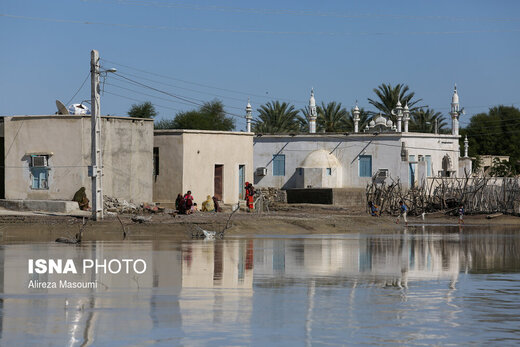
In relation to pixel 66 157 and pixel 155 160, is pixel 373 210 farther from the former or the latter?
pixel 66 157

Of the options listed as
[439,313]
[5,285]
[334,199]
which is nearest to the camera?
[439,313]

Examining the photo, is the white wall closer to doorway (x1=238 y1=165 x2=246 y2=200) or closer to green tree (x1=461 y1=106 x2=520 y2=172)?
doorway (x1=238 y1=165 x2=246 y2=200)

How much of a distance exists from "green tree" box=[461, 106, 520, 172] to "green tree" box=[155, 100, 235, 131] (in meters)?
26.2

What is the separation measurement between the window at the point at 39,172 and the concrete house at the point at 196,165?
5778 millimetres

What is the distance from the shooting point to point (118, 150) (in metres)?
36.0

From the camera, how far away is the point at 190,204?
112 ft

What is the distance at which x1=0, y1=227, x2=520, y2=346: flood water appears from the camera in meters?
10.5

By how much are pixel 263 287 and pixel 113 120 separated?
2216 cm

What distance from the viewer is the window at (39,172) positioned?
115 feet

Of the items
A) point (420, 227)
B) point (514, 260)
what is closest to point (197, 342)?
point (514, 260)

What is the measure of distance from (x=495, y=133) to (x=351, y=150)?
4654 centimetres

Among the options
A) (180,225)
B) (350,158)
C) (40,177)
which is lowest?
(180,225)

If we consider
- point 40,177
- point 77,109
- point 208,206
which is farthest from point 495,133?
point 40,177

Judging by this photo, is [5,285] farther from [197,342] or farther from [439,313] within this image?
[439,313]
